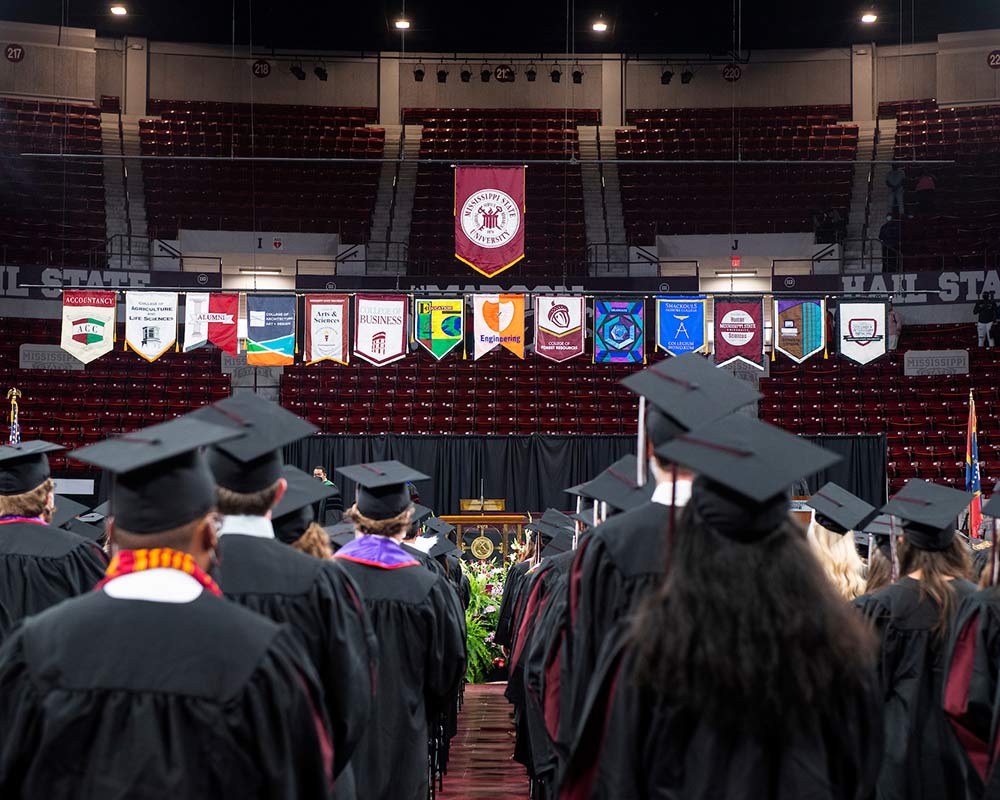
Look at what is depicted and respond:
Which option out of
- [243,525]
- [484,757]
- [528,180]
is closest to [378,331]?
[484,757]

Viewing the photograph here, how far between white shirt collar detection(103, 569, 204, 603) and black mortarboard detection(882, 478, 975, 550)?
303cm

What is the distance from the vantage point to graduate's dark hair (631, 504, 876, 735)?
2.16 m

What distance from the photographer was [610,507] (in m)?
5.01

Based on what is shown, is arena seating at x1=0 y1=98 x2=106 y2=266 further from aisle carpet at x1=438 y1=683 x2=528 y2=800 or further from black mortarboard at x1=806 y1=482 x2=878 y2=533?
black mortarboard at x1=806 y1=482 x2=878 y2=533

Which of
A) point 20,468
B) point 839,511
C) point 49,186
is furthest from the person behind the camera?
point 49,186

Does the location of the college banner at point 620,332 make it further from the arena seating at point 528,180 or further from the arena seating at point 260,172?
the arena seating at point 260,172

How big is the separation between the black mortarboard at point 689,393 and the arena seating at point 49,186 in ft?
69.9

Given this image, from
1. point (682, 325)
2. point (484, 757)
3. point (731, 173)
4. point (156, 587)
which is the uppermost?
point (731, 173)

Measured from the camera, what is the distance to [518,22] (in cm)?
2464

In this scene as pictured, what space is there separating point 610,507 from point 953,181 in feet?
71.9

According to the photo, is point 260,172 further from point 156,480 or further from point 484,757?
point 156,480

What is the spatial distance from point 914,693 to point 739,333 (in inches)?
509

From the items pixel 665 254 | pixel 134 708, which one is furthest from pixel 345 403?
pixel 134 708

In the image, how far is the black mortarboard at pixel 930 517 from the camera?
434 centimetres
